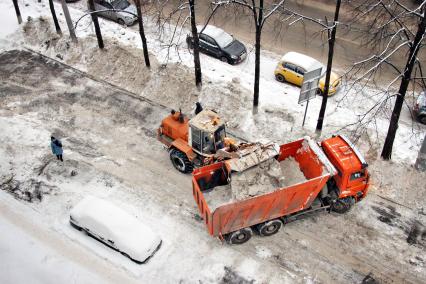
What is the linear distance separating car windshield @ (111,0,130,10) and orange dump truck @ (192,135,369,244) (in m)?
14.9

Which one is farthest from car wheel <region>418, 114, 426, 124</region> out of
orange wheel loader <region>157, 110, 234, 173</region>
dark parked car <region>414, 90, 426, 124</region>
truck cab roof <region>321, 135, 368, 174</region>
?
orange wheel loader <region>157, 110, 234, 173</region>

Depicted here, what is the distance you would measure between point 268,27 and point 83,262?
1701 cm

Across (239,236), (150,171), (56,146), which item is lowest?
(150,171)

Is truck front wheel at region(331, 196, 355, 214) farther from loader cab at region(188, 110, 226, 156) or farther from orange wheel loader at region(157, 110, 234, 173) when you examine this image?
loader cab at region(188, 110, 226, 156)

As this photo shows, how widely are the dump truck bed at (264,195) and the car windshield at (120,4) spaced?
1484 cm

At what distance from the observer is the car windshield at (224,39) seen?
23359mm

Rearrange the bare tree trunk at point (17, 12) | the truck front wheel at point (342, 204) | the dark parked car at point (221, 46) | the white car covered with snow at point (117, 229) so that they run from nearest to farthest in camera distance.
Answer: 1. the white car covered with snow at point (117, 229)
2. the truck front wheel at point (342, 204)
3. the dark parked car at point (221, 46)
4. the bare tree trunk at point (17, 12)

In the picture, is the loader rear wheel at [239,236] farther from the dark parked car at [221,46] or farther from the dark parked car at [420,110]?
the dark parked car at [221,46]

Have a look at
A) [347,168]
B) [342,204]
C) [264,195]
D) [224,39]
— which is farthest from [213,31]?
[264,195]

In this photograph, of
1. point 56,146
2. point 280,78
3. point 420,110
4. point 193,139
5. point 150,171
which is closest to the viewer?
point 193,139

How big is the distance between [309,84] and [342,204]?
15.0 ft

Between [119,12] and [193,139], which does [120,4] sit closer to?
[119,12]

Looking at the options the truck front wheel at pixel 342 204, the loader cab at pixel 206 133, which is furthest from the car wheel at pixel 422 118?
the loader cab at pixel 206 133

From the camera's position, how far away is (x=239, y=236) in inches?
585
